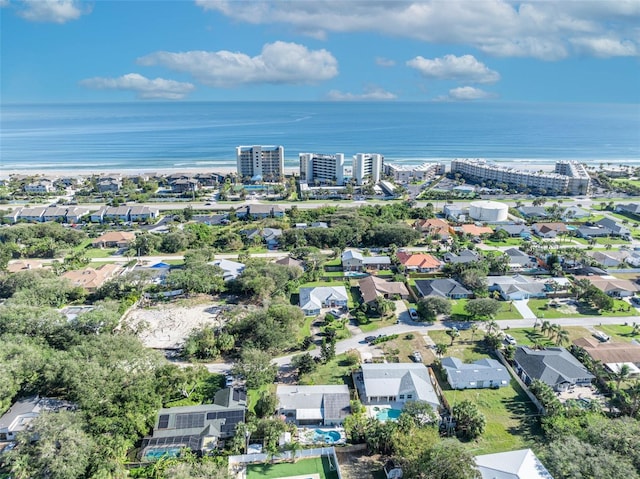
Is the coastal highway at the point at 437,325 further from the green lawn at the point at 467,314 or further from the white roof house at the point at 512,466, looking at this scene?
the white roof house at the point at 512,466

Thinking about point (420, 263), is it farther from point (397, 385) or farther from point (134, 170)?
point (134, 170)

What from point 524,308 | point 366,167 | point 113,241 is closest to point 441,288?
point 524,308

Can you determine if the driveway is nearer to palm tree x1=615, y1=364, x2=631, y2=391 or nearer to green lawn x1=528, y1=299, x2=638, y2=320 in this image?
green lawn x1=528, y1=299, x2=638, y2=320

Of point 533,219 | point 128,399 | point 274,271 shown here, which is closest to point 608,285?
point 533,219

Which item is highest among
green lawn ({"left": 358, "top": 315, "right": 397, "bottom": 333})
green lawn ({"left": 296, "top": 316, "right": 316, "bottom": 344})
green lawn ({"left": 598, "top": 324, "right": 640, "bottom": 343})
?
green lawn ({"left": 598, "top": 324, "right": 640, "bottom": 343})

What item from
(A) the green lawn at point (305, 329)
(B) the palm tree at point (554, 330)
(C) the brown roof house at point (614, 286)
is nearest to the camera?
(B) the palm tree at point (554, 330)

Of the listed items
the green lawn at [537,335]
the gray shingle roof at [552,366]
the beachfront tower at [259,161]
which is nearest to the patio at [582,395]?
the gray shingle roof at [552,366]

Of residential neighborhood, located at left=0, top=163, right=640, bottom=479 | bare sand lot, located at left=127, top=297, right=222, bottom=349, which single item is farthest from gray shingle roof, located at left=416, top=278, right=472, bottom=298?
bare sand lot, located at left=127, top=297, right=222, bottom=349
